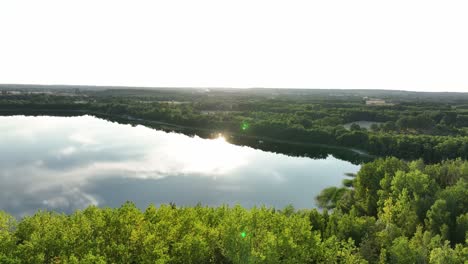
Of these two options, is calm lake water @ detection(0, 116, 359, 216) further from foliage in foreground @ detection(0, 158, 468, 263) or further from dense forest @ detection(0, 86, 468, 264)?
foliage in foreground @ detection(0, 158, 468, 263)

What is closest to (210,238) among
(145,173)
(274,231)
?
(274,231)

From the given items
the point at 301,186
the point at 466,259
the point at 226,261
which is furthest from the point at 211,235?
the point at 301,186

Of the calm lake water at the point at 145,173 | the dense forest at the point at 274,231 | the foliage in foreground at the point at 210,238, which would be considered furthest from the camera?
the calm lake water at the point at 145,173

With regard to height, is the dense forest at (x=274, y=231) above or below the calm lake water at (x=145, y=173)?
above

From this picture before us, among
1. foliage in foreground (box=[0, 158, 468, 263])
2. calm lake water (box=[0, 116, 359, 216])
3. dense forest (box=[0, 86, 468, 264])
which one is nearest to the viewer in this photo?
foliage in foreground (box=[0, 158, 468, 263])

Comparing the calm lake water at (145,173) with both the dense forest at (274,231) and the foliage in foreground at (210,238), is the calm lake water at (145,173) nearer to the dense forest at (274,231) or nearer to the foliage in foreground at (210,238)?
the dense forest at (274,231)

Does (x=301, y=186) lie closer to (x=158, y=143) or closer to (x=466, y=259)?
(x=466, y=259)

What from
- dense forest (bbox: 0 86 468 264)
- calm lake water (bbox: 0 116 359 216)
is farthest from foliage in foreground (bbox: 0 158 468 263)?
calm lake water (bbox: 0 116 359 216)

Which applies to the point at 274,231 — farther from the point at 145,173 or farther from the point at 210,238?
the point at 145,173

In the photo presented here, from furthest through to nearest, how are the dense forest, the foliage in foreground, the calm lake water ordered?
the calm lake water, the dense forest, the foliage in foreground

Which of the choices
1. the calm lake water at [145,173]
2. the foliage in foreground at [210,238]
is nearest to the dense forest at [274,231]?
the foliage in foreground at [210,238]
